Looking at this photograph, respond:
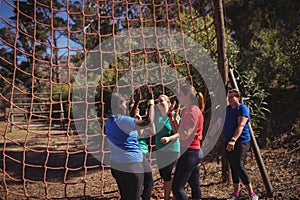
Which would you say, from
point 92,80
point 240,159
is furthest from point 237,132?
point 92,80

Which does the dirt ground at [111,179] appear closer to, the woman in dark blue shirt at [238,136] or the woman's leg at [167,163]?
the woman in dark blue shirt at [238,136]

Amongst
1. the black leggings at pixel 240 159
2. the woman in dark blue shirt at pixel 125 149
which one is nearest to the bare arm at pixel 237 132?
the black leggings at pixel 240 159

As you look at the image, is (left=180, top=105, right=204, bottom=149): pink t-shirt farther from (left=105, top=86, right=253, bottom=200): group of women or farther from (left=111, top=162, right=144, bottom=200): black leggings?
(left=111, top=162, right=144, bottom=200): black leggings

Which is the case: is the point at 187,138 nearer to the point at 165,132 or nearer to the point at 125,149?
the point at 165,132

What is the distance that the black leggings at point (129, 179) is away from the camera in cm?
225

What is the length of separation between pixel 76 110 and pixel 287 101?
176 inches

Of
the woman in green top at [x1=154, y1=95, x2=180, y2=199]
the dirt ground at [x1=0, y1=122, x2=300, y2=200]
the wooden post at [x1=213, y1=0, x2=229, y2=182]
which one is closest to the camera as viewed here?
the woman in green top at [x1=154, y1=95, x2=180, y2=199]

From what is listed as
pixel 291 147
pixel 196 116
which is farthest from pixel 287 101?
pixel 196 116

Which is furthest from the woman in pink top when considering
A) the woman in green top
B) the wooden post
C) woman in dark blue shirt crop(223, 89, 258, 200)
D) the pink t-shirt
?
the wooden post

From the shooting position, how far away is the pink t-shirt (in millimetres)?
2416

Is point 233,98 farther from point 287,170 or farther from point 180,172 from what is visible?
point 287,170

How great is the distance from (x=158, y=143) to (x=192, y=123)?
0.51 metres

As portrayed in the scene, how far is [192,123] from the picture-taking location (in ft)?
7.93

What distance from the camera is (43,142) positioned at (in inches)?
347
